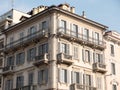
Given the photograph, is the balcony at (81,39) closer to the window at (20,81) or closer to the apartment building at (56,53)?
the apartment building at (56,53)

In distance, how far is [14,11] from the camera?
54.6 m

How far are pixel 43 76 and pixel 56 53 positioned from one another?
12.1 ft

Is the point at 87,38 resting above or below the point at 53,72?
above

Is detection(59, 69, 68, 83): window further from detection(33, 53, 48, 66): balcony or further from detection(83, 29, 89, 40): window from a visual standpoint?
detection(83, 29, 89, 40): window

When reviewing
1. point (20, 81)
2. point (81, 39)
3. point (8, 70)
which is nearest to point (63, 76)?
point (81, 39)

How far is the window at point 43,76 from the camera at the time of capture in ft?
136

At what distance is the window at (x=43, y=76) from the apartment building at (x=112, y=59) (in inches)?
448

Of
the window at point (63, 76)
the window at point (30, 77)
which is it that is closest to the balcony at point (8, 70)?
the window at point (30, 77)

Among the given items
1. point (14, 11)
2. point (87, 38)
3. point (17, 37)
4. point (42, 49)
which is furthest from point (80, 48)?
point (14, 11)

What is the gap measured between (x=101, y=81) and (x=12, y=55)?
15.1 metres

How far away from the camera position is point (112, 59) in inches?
2003

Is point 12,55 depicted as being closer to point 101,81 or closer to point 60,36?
point 60,36

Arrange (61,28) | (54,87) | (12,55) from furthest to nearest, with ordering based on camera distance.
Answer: (12,55) → (61,28) → (54,87)

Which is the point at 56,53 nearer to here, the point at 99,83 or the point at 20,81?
the point at 20,81
